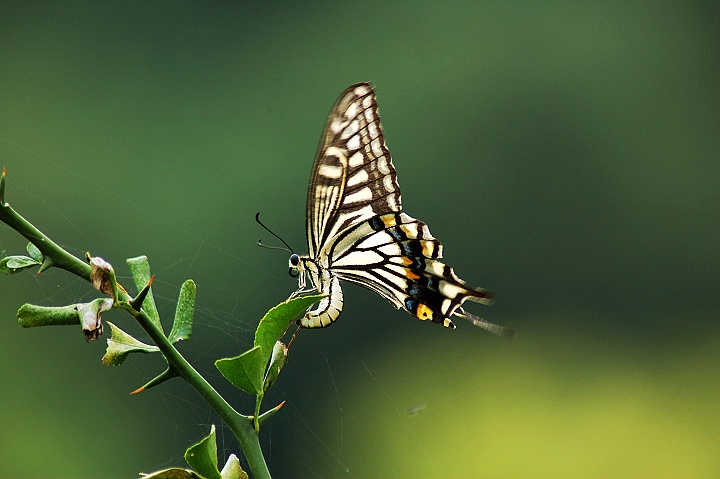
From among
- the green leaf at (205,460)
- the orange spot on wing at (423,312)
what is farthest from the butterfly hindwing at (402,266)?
the green leaf at (205,460)

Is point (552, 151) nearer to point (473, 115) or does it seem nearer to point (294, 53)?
point (473, 115)

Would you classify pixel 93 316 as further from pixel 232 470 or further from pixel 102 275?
pixel 232 470

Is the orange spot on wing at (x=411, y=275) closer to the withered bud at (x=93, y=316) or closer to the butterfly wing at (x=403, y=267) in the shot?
the butterfly wing at (x=403, y=267)

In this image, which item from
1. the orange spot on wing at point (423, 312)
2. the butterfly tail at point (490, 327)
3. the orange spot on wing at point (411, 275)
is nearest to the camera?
the butterfly tail at point (490, 327)

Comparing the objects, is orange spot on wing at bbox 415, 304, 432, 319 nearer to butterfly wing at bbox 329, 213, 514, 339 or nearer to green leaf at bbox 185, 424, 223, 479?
butterfly wing at bbox 329, 213, 514, 339

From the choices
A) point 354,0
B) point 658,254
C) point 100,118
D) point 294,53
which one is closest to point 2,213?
point 658,254

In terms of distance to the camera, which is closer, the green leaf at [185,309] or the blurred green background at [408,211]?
the green leaf at [185,309]

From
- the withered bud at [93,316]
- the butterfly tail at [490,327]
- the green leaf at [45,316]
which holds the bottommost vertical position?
the butterfly tail at [490,327]
